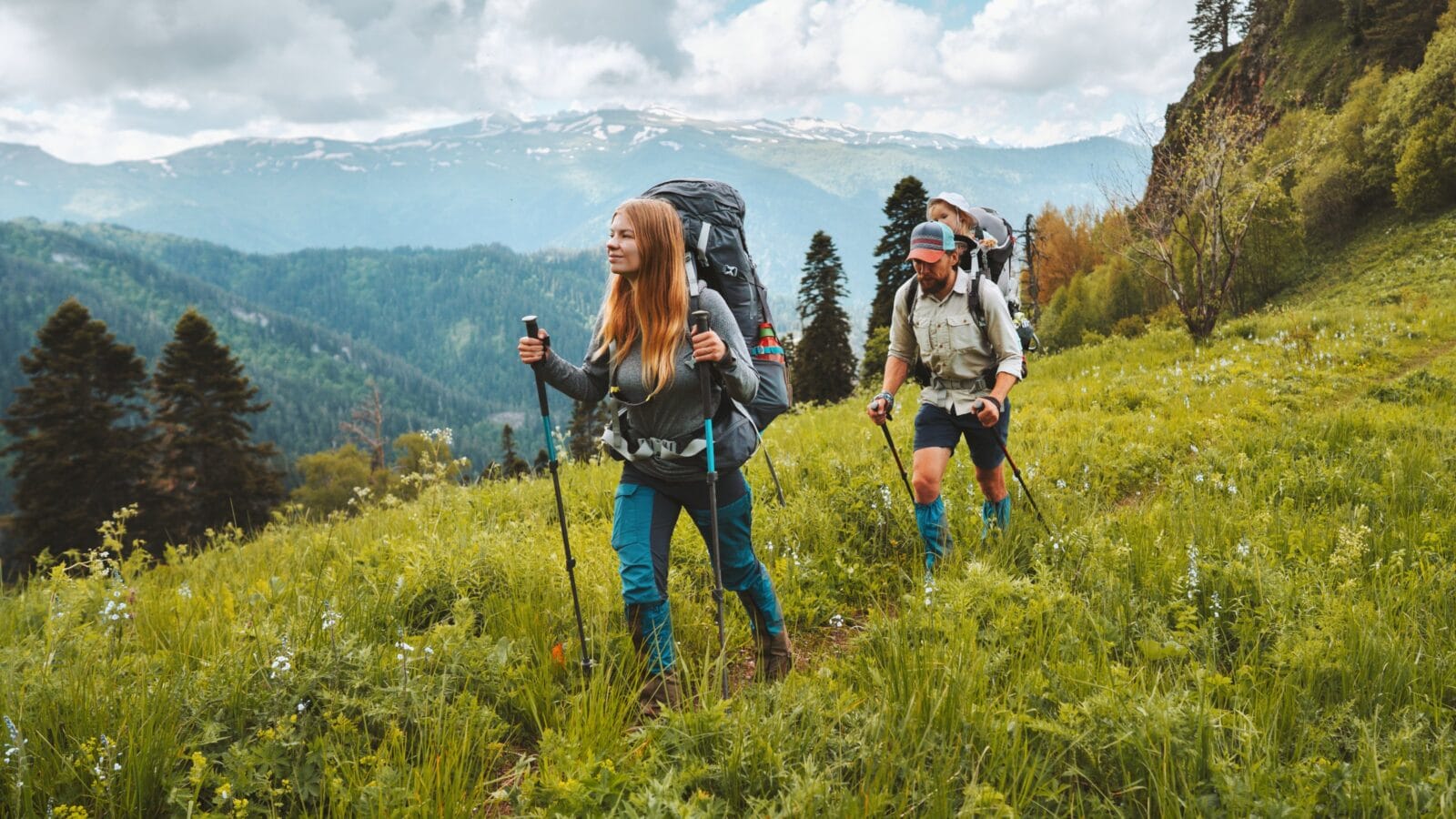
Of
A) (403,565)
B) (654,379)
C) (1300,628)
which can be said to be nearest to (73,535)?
(403,565)

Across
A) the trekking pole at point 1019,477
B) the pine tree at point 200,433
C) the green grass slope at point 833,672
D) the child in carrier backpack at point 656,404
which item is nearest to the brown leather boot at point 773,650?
the child in carrier backpack at point 656,404

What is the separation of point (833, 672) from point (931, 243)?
2895mm

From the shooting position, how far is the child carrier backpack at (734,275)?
3.98 meters

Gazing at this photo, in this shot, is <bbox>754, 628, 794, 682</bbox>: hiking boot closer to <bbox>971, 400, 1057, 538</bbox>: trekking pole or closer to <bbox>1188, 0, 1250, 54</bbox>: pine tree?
<bbox>971, 400, 1057, 538</bbox>: trekking pole

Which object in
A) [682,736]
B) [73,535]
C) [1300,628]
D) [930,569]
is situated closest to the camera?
[682,736]

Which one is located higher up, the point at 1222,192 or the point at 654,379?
the point at 1222,192

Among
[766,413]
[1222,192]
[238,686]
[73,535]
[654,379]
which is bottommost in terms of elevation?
[73,535]

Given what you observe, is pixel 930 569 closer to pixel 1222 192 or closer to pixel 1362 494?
pixel 1362 494

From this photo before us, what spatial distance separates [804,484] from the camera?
7.42m

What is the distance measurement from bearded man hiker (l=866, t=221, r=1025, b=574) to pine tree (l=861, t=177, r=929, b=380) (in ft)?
119

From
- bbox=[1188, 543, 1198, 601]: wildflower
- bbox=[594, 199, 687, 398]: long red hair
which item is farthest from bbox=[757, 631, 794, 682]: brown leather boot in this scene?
bbox=[1188, 543, 1198, 601]: wildflower

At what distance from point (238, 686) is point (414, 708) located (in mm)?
805

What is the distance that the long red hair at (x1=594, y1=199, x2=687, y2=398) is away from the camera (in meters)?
3.63

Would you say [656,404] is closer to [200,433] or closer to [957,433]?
[957,433]
